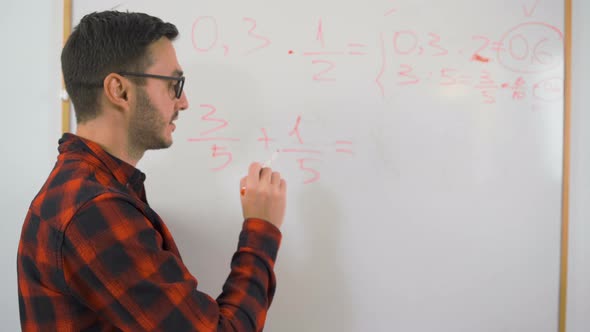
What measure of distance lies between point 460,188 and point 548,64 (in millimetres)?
418

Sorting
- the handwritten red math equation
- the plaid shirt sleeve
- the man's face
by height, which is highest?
the man's face

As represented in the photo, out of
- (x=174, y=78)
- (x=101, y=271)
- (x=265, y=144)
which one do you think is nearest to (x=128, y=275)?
(x=101, y=271)

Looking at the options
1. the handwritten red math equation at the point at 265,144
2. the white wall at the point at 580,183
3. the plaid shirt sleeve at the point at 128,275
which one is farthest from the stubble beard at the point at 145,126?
the white wall at the point at 580,183

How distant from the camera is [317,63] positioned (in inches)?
36.0

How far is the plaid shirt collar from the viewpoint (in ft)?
1.82

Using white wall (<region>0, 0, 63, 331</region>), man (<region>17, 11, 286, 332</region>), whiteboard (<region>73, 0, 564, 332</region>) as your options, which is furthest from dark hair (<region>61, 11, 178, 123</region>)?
white wall (<region>0, 0, 63, 331</region>)

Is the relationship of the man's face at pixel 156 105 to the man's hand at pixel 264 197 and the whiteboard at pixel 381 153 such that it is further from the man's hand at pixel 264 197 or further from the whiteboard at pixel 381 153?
the whiteboard at pixel 381 153

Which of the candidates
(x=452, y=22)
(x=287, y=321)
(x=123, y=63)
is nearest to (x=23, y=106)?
(x=123, y=63)

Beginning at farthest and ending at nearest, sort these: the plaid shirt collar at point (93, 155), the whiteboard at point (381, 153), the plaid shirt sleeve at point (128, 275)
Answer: the whiteboard at point (381, 153)
the plaid shirt collar at point (93, 155)
the plaid shirt sleeve at point (128, 275)

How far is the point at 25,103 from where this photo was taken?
3.12 feet

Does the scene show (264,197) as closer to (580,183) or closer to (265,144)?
(265,144)

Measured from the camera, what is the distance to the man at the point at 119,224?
0.46 metres

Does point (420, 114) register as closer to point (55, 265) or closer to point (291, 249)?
point (291, 249)

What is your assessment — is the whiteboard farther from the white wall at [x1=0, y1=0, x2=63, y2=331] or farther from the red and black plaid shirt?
the red and black plaid shirt
